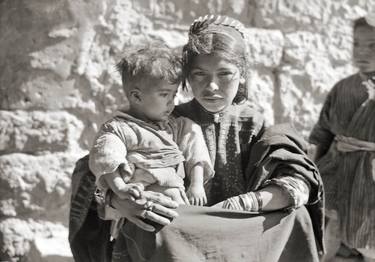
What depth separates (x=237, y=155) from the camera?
2.95 meters

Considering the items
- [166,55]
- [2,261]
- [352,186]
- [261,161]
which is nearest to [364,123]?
[352,186]

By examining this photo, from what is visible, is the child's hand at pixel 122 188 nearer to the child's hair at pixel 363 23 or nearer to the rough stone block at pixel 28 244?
the rough stone block at pixel 28 244

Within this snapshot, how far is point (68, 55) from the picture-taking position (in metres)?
3.95

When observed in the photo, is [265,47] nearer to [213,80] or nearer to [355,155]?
[355,155]

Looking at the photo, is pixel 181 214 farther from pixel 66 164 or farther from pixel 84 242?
pixel 66 164

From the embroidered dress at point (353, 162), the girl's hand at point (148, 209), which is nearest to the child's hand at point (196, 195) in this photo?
the girl's hand at point (148, 209)

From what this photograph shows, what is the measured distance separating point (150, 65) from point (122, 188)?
0.39 meters

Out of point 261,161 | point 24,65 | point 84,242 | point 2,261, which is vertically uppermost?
point 24,65

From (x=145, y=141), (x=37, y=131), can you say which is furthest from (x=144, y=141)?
(x=37, y=131)

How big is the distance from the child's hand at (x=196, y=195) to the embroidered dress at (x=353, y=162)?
3.91 ft

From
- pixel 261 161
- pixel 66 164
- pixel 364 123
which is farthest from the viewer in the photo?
pixel 66 164

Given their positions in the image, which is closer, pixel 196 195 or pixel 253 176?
pixel 196 195

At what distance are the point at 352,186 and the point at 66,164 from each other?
133 centimetres

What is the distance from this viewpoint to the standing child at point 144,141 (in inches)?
102
